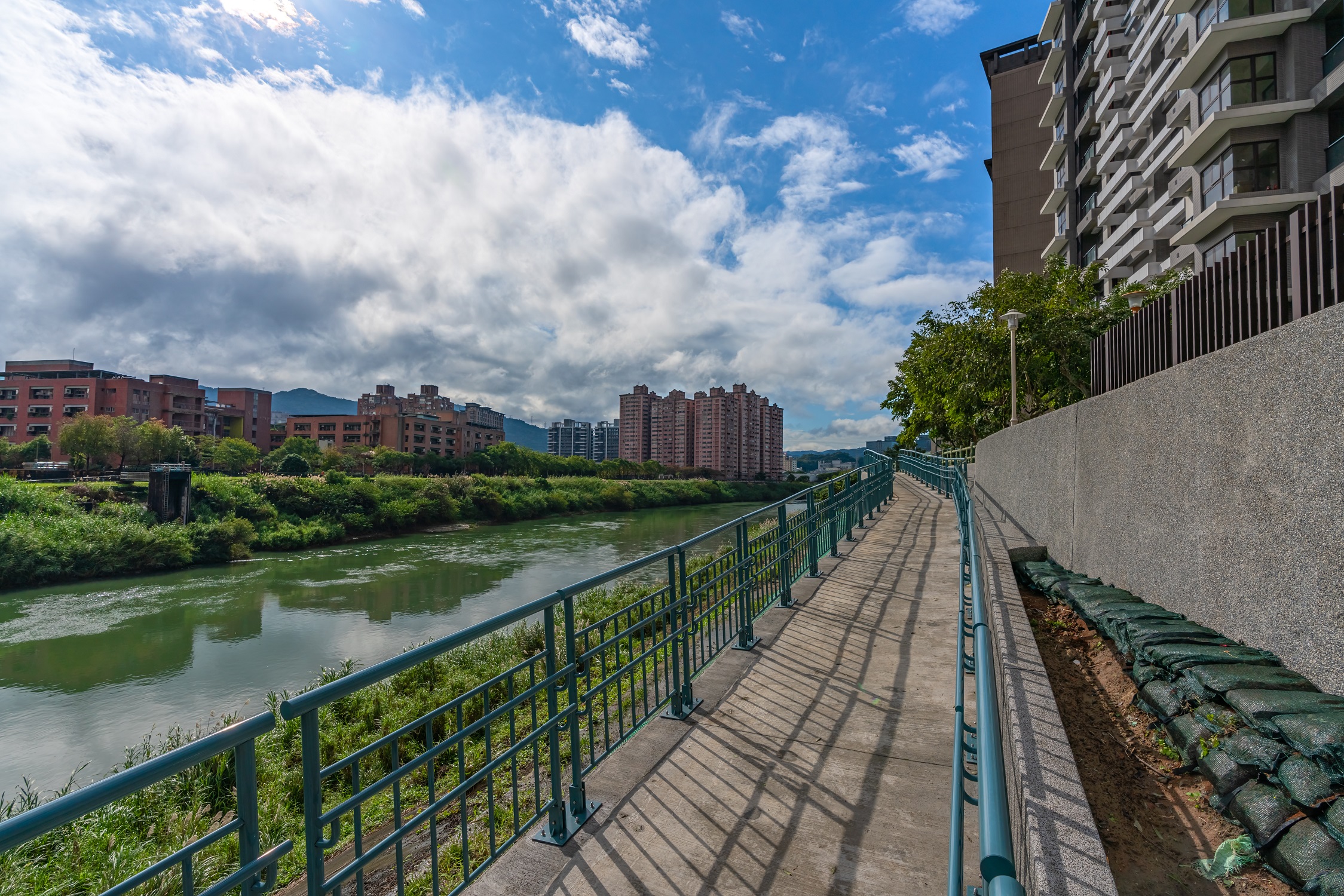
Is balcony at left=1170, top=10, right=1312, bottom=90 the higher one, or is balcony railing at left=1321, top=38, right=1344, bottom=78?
balcony at left=1170, top=10, right=1312, bottom=90

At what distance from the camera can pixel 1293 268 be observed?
3.89 m

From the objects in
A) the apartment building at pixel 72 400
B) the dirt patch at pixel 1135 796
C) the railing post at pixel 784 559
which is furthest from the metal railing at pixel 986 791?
the apartment building at pixel 72 400

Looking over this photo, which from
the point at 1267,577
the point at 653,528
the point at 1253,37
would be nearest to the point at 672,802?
the point at 1267,577

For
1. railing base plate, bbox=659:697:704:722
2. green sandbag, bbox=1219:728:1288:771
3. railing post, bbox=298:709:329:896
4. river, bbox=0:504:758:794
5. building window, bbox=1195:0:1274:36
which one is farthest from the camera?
building window, bbox=1195:0:1274:36

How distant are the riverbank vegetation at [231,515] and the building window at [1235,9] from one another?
45.1m

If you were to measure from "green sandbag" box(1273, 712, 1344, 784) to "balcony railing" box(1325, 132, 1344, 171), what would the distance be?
2690cm

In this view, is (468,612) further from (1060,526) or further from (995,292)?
(995,292)

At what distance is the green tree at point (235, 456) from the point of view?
68.7 metres

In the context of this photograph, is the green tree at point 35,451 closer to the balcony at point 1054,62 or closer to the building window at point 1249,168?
the building window at point 1249,168

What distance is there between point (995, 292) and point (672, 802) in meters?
22.3

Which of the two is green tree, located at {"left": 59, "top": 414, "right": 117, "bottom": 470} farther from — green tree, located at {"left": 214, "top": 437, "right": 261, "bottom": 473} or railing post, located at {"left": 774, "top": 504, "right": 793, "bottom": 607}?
railing post, located at {"left": 774, "top": 504, "right": 793, "bottom": 607}

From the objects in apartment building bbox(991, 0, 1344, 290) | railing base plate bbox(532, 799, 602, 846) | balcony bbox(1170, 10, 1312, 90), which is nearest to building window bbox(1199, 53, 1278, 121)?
apartment building bbox(991, 0, 1344, 290)

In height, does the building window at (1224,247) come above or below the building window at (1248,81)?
below

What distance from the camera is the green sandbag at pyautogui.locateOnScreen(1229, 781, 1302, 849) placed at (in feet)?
7.57
